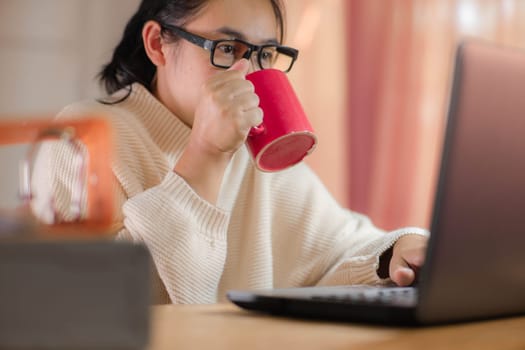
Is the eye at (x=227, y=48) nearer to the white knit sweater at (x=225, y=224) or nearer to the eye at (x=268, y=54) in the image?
the eye at (x=268, y=54)

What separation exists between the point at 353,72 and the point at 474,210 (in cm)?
223

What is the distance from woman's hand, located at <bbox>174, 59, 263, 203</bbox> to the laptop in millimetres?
510

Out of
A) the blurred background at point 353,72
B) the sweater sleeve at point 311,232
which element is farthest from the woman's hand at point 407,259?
the blurred background at point 353,72

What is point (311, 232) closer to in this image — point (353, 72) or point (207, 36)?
point (207, 36)

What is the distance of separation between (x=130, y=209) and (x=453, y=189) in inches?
24.9

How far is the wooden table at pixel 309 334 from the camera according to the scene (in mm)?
559

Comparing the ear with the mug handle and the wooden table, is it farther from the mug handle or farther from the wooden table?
the wooden table

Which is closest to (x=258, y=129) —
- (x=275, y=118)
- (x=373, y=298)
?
(x=275, y=118)

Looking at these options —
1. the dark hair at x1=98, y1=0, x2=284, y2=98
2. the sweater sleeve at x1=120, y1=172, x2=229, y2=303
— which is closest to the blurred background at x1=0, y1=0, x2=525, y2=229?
the dark hair at x1=98, y1=0, x2=284, y2=98

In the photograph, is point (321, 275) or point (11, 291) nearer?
point (11, 291)

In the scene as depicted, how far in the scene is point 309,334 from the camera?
23.9 inches

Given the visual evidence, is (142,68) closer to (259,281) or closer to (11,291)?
(259,281)

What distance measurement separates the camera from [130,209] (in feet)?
3.70

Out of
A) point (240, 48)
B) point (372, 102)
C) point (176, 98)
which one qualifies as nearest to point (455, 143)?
point (240, 48)
